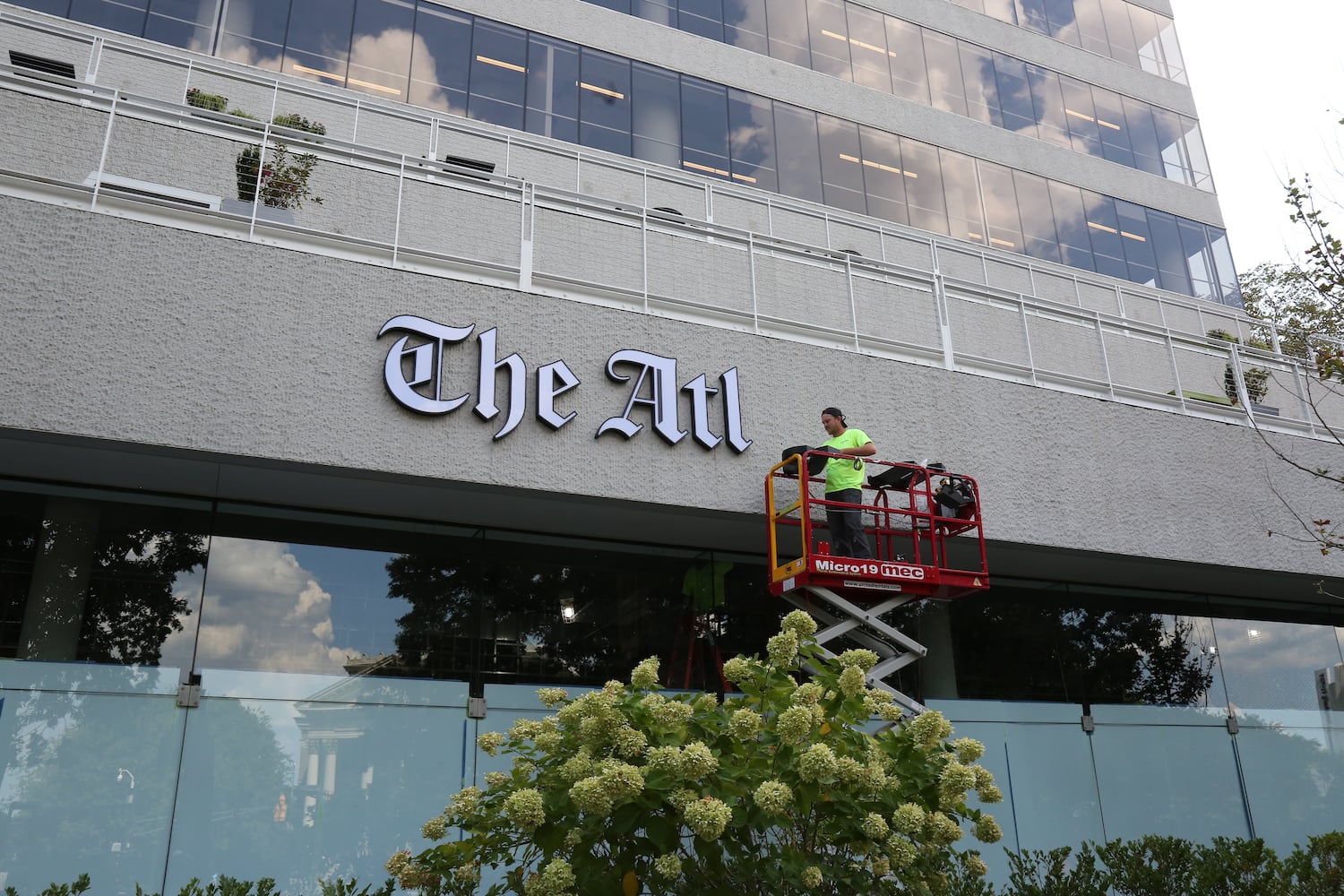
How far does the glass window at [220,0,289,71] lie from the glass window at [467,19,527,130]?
3.08 meters

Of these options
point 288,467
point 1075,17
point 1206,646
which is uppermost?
point 1075,17

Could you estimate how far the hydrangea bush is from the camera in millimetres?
5160

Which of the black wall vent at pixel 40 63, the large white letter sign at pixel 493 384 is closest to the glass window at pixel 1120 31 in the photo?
the large white letter sign at pixel 493 384

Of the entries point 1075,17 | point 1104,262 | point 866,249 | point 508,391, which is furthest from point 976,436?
point 1075,17

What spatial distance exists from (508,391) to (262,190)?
4205mm

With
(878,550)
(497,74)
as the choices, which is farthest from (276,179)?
(497,74)

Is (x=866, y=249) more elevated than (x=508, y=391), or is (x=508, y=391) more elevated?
(x=866, y=249)

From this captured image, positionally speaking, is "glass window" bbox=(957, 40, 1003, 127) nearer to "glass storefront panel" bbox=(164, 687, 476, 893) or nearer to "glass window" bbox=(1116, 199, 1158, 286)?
"glass window" bbox=(1116, 199, 1158, 286)

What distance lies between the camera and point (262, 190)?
36.0 feet

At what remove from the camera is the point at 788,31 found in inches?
837

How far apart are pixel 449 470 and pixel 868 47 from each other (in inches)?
677

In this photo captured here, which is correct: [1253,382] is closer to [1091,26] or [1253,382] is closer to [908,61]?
[908,61]

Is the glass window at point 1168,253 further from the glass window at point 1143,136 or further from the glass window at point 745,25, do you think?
the glass window at point 745,25

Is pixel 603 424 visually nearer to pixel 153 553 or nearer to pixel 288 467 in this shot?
pixel 288 467
